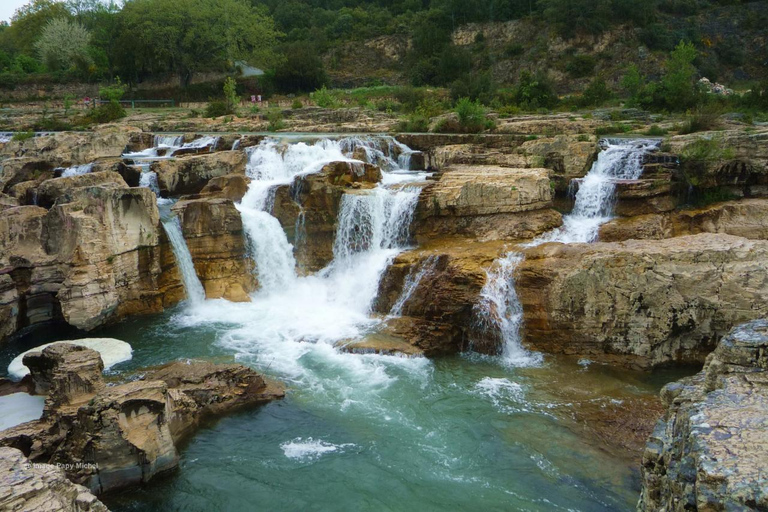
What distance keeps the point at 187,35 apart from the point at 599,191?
2736 cm

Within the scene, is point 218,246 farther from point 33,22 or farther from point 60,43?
point 33,22

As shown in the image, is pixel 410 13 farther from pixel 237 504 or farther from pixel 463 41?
pixel 237 504

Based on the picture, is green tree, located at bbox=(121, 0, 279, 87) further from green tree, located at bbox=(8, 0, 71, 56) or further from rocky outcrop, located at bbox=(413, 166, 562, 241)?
rocky outcrop, located at bbox=(413, 166, 562, 241)

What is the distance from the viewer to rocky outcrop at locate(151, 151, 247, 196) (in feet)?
51.0

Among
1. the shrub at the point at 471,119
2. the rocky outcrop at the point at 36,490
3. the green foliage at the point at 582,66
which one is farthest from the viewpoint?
the green foliage at the point at 582,66

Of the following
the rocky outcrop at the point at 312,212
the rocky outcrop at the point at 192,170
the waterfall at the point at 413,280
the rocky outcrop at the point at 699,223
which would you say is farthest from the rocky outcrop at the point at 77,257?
the rocky outcrop at the point at 699,223

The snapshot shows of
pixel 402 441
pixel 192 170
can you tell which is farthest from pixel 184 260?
pixel 402 441

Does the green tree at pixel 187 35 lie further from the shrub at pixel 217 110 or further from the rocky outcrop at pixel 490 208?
the rocky outcrop at pixel 490 208

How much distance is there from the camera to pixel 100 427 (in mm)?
6758

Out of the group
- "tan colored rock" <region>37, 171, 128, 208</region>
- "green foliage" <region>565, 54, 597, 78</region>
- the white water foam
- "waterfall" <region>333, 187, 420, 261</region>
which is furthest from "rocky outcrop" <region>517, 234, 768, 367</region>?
"green foliage" <region>565, 54, 597, 78</region>

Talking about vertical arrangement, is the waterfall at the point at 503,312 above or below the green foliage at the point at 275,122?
below

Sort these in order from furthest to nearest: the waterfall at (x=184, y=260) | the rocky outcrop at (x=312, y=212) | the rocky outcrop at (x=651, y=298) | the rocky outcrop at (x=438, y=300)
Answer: the rocky outcrop at (x=312, y=212)
the waterfall at (x=184, y=260)
the rocky outcrop at (x=438, y=300)
the rocky outcrop at (x=651, y=298)

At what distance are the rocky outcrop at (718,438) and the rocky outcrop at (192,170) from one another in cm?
1316

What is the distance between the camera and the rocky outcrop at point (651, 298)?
948cm
